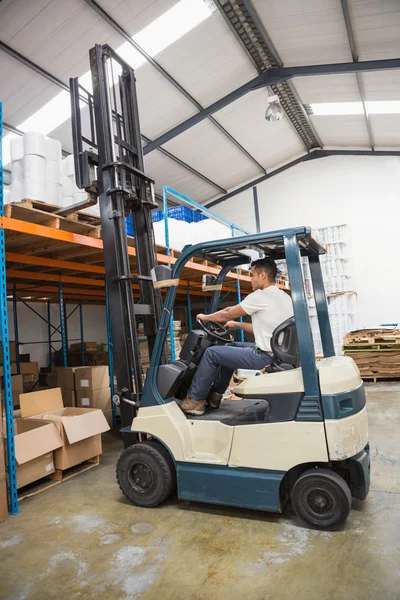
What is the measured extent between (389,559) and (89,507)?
2530mm

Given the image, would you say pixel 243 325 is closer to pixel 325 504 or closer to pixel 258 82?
pixel 325 504

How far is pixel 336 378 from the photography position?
10.4 feet

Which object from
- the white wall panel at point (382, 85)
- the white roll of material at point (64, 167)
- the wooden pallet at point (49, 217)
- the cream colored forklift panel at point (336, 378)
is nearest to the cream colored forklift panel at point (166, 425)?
the cream colored forklift panel at point (336, 378)

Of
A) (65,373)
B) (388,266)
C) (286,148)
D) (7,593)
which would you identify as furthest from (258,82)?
(7,593)

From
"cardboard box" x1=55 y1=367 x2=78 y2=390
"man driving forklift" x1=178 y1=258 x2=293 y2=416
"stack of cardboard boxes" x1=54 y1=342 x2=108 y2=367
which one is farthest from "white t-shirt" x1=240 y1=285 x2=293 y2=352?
"stack of cardboard boxes" x1=54 y1=342 x2=108 y2=367

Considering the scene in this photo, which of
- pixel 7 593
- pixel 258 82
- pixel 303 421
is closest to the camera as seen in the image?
pixel 7 593

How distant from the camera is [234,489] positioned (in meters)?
3.34

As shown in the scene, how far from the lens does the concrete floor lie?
2.53m

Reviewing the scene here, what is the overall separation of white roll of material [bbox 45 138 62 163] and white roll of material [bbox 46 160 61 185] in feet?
0.14

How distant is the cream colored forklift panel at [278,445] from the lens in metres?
3.10

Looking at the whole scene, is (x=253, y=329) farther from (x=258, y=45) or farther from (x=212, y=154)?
(x=212, y=154)

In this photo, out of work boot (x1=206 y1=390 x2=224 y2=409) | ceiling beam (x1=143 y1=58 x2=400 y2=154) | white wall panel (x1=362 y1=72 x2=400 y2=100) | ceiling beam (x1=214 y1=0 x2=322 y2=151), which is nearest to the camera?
work boot (x1=206 y1=390 x2=224 y2=409)

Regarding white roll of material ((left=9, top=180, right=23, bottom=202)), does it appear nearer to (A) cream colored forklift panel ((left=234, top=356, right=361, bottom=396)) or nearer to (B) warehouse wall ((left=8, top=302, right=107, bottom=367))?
(A) cream colored forklift panel ((left=234, top=356, right=361, bottom=396))

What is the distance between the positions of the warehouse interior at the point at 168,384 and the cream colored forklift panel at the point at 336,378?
0.05ft
